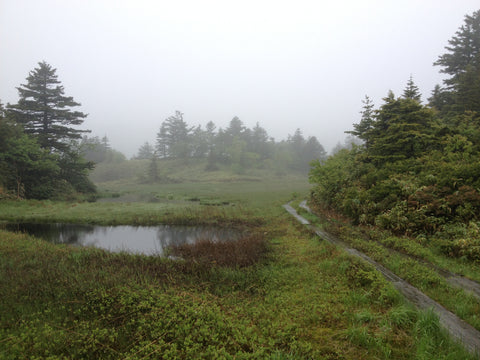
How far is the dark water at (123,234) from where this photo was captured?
13.5 meters

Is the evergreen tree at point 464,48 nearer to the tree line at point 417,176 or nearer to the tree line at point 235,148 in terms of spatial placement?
the tree line at point 417,176

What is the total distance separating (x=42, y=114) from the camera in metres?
32.4

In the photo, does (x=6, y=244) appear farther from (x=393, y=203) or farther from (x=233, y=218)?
(x=393, y=203)

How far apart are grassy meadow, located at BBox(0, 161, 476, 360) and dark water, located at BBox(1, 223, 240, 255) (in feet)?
11.2

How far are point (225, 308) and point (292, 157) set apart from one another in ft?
273

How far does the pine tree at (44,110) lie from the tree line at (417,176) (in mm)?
35744

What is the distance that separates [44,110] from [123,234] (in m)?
28.4

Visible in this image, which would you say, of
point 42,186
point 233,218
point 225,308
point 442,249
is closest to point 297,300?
point 225,308

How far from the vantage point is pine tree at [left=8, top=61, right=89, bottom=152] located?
1230 inches

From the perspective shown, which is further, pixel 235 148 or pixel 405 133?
pixel 235 148

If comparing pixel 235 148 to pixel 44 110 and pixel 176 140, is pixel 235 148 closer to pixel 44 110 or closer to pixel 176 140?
pixel 176 140

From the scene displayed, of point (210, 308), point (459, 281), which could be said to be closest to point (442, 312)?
point (459, 281)

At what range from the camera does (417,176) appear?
1217 centimetres

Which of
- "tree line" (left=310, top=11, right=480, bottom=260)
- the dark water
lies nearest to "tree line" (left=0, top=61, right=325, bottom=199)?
the dark water
